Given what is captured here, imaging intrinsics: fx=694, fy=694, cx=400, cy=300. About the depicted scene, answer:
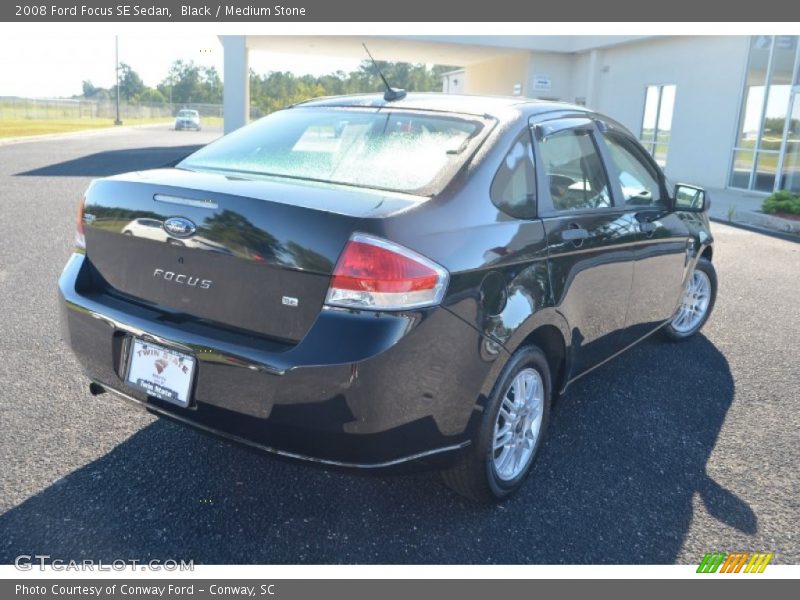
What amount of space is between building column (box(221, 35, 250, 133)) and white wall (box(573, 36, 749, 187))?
12.2 metres

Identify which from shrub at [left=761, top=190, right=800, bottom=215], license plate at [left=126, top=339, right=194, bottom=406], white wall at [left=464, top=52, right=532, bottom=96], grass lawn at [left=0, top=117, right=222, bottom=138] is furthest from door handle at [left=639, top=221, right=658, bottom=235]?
grass lawn at [left=0, top=117, right=222, bottom=138]

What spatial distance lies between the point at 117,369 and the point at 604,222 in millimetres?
2340

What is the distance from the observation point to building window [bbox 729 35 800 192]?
1545 centimetres

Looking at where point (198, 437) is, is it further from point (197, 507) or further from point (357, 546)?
point (357, 546)

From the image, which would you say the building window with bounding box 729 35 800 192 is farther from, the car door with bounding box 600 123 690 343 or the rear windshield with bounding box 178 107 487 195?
the rear windshield with bounding box 178 107 487 195

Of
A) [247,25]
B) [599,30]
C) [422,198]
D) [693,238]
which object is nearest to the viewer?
[422,198]

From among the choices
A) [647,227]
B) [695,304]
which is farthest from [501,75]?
[647,227]

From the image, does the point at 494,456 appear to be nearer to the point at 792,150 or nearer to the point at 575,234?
the point at 575,234

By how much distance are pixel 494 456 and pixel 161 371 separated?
1362 millimetres

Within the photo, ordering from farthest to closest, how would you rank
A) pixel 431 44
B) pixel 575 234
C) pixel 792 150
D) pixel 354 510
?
pixel 431 44, pixel 792 150, pixel 575 234, pixel 354 510

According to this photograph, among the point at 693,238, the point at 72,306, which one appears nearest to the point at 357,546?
the point at 72,306

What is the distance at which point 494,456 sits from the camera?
2.87 meters

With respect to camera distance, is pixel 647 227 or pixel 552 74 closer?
pixel 647 227

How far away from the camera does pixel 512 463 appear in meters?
3.00
